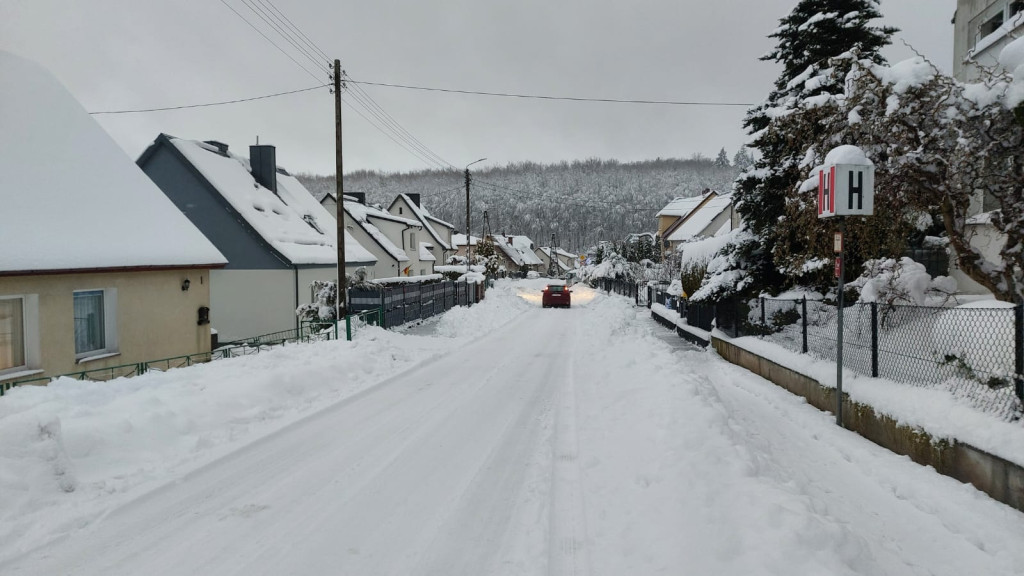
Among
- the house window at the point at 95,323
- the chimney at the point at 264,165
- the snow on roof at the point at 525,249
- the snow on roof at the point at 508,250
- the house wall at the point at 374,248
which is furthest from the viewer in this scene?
the snow on roof at the point at 525,249

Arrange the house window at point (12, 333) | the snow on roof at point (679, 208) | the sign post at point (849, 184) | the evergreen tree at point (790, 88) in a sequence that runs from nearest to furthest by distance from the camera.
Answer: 1. the sign post at point (849, 184)
2. the house window at point (12, 333)
3. the evergreen tree at point (790, 88)
4. the snow on roof at point (679, 208)

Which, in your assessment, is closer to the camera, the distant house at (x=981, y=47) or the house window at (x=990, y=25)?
the distant house at (x=981, y=47)

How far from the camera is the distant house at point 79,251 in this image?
33.0 feet

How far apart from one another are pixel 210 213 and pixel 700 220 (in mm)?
38195

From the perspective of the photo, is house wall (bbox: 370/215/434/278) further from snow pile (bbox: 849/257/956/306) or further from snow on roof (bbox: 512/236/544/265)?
snow on roof (bbox: 512/236/544/265)

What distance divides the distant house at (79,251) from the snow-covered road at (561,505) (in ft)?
21.8

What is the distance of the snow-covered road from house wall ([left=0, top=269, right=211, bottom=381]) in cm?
659

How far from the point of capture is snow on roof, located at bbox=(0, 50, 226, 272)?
10.4 metres

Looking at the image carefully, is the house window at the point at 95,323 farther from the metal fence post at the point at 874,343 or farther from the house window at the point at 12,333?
the metal fence post at the point at 874,343

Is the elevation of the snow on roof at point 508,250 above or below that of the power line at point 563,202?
below

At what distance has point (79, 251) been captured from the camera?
1088 centimetres

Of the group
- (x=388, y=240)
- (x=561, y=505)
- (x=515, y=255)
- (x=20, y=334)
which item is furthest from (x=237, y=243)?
(x=515, y=255)

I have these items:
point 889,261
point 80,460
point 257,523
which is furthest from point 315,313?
point 889,261

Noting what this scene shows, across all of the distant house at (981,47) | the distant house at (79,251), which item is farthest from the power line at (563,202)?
the distant house at (79,251)
